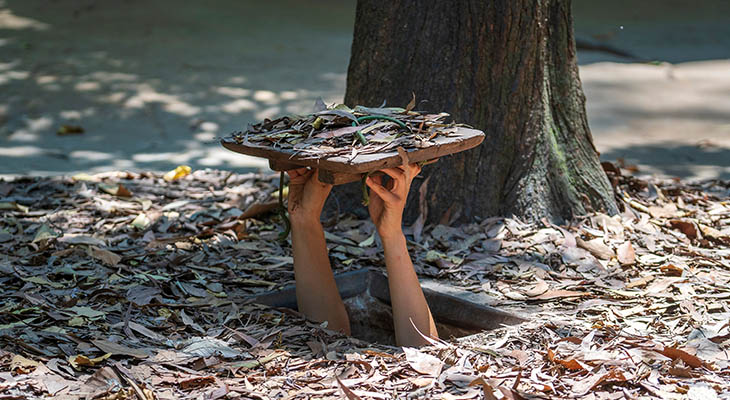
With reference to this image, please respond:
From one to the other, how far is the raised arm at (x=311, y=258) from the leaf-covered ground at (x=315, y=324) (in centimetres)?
11

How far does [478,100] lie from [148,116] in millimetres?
4186

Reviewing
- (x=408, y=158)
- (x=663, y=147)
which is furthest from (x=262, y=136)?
(x=663, y=147)

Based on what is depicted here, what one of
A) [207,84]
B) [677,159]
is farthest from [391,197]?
[207,84]

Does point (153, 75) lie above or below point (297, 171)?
below

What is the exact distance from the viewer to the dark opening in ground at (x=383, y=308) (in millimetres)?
2721

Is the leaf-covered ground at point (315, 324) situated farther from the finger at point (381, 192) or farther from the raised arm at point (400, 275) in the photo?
the finger at point (381, 192)

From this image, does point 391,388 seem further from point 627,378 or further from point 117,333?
point 117,333

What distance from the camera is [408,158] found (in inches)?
88.9

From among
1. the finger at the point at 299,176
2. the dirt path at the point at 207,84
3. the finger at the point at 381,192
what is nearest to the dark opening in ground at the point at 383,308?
the finger at the point at 299,176

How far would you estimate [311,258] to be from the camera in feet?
8.90

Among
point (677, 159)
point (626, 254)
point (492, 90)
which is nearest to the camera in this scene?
point (626, 254)

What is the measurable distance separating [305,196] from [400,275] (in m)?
0.45

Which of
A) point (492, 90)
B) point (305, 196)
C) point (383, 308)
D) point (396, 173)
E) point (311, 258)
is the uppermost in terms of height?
point (492, 90)

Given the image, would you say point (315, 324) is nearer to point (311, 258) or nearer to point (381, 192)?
point (311, 258)
